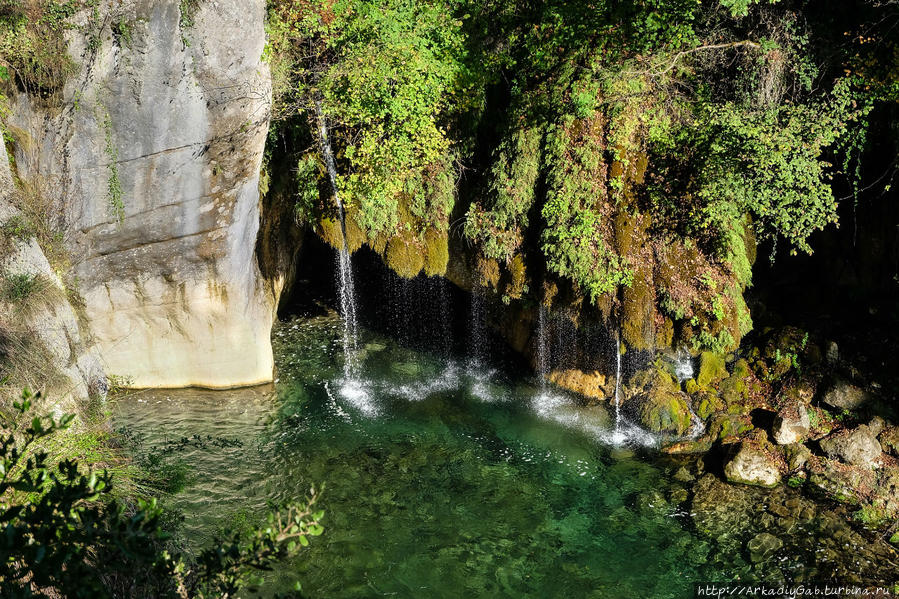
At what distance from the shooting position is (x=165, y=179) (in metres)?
11.0

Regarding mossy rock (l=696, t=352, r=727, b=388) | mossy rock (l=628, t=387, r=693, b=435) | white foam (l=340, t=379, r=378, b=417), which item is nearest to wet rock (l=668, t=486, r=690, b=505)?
mossy rock (l=628, t=387, r=693, b=435)

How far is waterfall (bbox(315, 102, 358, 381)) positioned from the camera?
12128mm

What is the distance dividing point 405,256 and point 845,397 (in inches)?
326

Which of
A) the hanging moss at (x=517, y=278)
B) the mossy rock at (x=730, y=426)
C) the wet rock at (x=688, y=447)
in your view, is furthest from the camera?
the hanging moss at (x=517, y=278)

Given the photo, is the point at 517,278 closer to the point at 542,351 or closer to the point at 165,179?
the point at 542,351

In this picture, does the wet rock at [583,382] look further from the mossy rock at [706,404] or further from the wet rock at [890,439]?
the wet rock at [890,439]

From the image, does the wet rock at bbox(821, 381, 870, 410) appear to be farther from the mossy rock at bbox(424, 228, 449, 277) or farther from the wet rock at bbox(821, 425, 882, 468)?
the mossy rock at bbox(424, 228, 449, 277)

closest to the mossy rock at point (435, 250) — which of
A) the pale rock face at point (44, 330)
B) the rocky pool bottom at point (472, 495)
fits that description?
the rocky pool bottom at point (472, 495)

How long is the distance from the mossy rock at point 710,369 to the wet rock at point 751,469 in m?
1.86

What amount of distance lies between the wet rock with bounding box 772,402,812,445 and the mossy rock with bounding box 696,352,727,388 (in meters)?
1.30

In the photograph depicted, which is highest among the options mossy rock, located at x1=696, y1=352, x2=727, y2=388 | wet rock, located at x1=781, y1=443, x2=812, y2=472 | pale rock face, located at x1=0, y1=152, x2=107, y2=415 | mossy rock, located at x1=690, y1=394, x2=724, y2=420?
pale rock face, located at x1=0, y1=152, x2=107, y2=415

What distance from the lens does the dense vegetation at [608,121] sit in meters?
10.9

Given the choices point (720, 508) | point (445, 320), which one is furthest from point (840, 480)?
point (445, 320)

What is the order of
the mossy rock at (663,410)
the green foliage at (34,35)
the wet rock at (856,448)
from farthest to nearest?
the mossy rock at (663,410), the wet rock at (856,448), the green foliage at (34,35)
